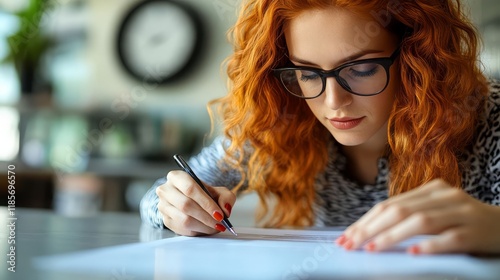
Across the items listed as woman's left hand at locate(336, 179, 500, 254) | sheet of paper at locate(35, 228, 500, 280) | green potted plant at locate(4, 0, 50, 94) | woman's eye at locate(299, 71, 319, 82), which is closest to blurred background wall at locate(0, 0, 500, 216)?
green potted plant at locate(4, 0, 50, 94)

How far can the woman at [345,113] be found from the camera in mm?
1009

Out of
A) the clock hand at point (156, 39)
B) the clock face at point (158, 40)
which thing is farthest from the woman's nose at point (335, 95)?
the clock hand at point (156, 39)

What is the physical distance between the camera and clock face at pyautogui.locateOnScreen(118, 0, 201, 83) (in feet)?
11.2

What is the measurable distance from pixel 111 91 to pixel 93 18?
49 cm

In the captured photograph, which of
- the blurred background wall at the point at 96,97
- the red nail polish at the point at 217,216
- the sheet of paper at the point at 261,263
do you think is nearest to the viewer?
the sheet of paper at the point at 261,263

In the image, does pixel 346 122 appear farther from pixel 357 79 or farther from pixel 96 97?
pixel 96 97

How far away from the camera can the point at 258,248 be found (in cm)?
78

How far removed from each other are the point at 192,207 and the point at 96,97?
9.38 ft

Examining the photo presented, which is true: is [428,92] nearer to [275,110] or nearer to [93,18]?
[275,110]

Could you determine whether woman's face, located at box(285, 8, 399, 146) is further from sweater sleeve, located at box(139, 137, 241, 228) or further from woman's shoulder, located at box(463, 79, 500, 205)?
sweater sleeve, located at box(139, 137, 241, 228)

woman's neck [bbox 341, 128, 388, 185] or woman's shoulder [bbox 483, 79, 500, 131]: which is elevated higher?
woman's shoulder [bbox 483, 79, 500, 131]

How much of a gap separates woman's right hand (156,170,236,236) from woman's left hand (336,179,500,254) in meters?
0.31

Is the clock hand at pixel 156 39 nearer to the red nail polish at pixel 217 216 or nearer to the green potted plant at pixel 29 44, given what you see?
the green potted plant at pixel 29 44

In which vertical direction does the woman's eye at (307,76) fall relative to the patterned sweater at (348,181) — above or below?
above
